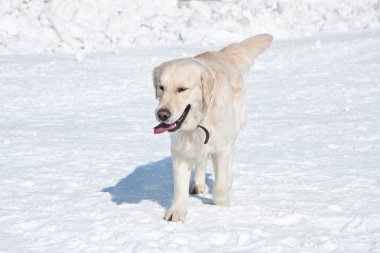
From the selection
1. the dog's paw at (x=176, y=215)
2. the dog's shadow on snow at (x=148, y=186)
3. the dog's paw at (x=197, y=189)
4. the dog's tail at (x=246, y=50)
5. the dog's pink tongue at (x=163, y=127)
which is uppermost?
the dog's tail at (x=246, y=50)

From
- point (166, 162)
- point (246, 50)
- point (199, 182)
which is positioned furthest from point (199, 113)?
point (166, 162)

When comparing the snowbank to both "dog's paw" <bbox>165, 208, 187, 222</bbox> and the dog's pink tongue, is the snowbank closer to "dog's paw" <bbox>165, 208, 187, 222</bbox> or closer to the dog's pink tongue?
"dog's paw" <bbox>165, 208, 187, 222</bbox>

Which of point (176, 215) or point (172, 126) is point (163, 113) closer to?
point (172, 126)

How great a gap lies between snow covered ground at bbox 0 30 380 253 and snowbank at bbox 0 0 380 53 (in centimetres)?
158

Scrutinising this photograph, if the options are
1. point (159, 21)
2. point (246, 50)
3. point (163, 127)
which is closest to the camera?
point (163, 127)

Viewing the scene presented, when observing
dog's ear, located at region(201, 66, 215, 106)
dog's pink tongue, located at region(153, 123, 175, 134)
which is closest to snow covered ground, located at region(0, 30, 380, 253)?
dog's pink tongue, located at region(153, 123, 175, 134)

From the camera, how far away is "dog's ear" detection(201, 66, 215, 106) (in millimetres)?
4324

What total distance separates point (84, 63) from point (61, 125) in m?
4.20

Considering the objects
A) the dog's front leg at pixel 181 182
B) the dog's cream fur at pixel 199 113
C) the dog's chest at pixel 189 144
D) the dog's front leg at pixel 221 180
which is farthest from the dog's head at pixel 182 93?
the dog's front leg at pixel 221 180

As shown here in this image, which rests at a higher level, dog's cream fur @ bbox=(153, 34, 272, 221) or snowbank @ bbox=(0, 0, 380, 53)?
dog's cream fur @ bbox=(153, 34, 272, 221)

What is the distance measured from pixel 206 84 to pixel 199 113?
0.71 ft

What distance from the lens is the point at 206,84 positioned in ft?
14.2

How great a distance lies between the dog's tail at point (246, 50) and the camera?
19.2 ft

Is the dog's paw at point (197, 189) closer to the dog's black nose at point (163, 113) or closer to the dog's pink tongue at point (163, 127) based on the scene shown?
the dog's pink tongue at point (163, 127)
